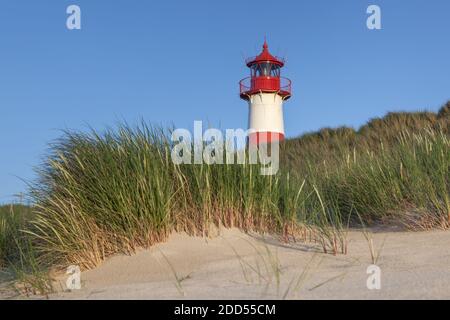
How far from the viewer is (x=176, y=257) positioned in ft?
11.8

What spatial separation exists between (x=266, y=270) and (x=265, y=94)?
1916 centimetres

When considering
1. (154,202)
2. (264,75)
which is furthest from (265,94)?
(154,202)

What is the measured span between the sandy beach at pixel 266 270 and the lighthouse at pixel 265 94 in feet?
57.5

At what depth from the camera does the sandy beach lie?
94.7 inches

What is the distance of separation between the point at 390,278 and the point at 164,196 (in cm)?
196

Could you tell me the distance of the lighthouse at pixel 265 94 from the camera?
21547 mm

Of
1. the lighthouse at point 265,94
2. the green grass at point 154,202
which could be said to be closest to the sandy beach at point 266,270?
the green grass at point 154,202

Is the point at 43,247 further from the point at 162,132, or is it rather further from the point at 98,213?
the point at 162,132

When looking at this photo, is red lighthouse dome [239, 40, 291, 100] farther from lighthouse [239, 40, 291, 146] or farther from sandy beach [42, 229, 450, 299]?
sandy beach [42, 229, 450, 299]

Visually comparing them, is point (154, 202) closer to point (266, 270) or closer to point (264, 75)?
point (266, 270)

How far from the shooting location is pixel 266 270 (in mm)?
2947

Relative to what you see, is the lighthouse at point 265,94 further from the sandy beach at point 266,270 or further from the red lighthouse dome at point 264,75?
the sandy beach at point 266,270

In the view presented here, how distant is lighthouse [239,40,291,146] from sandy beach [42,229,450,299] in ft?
57.5
